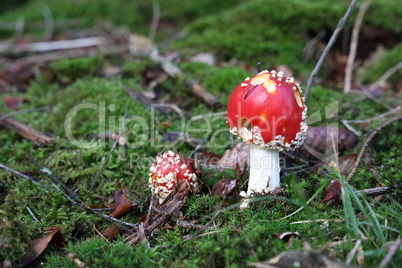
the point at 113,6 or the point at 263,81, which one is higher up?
the point at 113,6

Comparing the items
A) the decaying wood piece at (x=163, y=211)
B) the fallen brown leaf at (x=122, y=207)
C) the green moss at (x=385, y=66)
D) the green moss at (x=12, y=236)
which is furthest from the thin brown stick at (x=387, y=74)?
the green moss at (x=12, y=236)

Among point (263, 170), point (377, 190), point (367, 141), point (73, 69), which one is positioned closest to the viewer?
point (377, 190)

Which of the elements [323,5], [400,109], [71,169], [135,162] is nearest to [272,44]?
[323,5]

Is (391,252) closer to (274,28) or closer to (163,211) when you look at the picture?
(163,211)

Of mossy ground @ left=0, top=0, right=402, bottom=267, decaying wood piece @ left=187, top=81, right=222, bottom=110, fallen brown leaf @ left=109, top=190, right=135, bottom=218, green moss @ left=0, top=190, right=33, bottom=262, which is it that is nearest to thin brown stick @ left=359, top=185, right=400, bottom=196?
mossy ground @ left=0, top=0, right=402, bottom=267

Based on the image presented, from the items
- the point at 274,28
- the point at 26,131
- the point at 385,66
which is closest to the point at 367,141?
the point at 385,66

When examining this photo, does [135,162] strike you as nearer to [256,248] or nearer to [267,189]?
[267,189]
